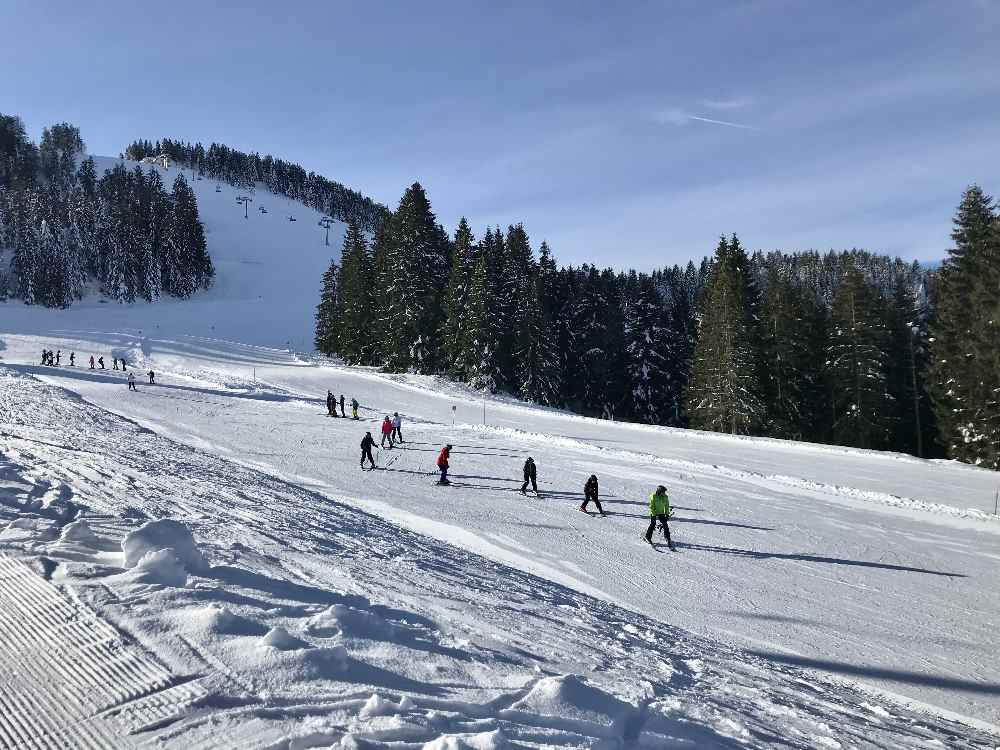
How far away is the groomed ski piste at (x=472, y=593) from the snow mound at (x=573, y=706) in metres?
0.02

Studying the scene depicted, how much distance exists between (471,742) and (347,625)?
208cm

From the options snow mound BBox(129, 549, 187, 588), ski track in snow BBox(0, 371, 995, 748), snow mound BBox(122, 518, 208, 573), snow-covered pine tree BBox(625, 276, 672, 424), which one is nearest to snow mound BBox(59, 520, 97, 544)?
ski track in snow BBox(0, 371, 995, 748)

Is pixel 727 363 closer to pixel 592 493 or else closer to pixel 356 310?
pixel 592 493

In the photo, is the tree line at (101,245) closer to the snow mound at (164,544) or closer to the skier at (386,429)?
the skier at (386,429)

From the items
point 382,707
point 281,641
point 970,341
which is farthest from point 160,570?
point 970,341

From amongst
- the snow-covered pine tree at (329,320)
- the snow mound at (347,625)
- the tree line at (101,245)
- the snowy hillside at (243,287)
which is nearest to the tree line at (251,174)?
the snowy hillside at (243,287)

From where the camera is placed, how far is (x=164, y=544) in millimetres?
6730

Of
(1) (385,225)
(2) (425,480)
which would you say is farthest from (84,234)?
(2) (425,480)

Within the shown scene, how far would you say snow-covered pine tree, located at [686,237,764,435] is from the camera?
1463 inches

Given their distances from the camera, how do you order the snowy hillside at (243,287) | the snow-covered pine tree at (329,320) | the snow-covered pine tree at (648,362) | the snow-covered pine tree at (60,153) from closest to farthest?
the snow-covered pine tree at (648,362), the snow-covered pine tree at (329,320), the snowy hillside at (243,287), the snow-covered pine tree at (60,153)

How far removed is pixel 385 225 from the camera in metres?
56.9

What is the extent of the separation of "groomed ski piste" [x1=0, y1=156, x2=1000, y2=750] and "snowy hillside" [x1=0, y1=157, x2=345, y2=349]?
179 feet

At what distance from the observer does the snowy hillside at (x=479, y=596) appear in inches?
171

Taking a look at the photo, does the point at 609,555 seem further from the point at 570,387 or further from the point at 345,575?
the point at 570,387
